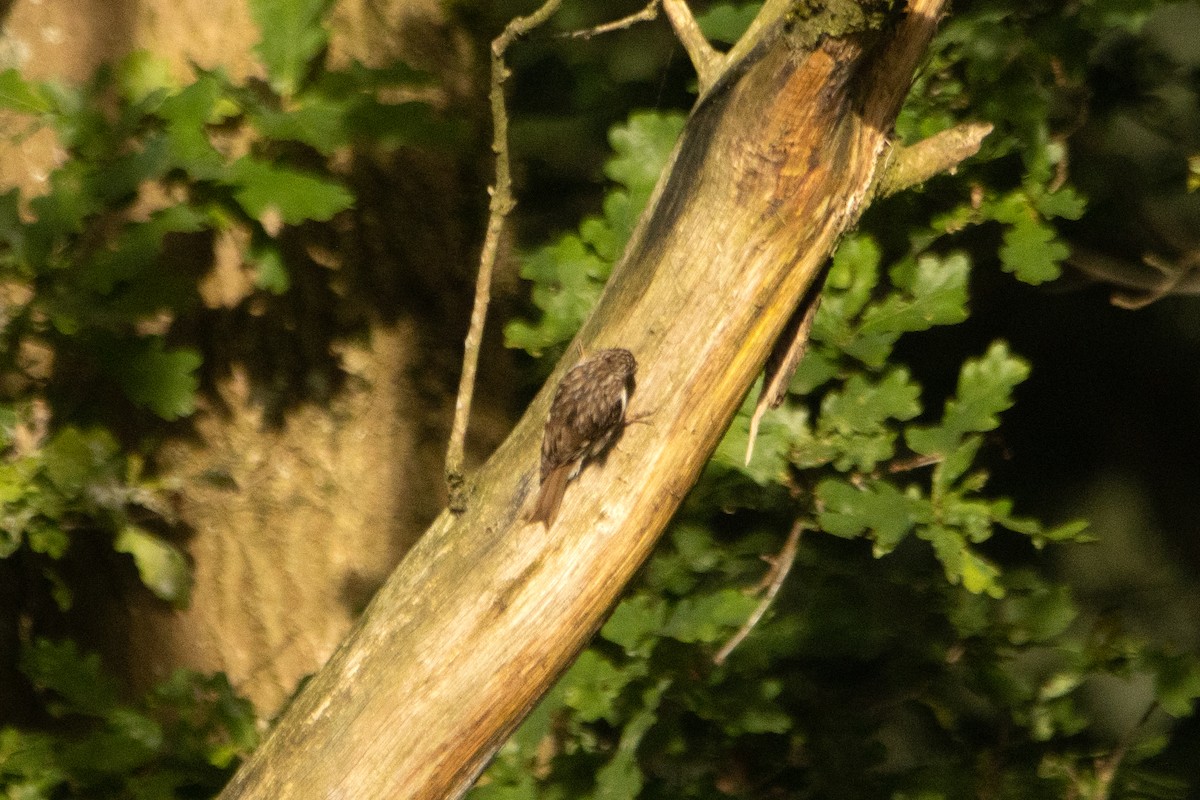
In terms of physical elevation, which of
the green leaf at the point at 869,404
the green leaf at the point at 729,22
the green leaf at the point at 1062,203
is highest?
the green leaf at the point at 729,22

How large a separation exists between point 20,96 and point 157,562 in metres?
0.98

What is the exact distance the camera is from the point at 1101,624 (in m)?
2.72

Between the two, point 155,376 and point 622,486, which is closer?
point 622,486

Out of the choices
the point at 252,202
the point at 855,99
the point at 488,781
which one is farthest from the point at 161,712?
the point at 855,99

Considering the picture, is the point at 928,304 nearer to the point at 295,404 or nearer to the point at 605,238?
the point at 605,238

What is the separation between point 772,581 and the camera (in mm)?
2475

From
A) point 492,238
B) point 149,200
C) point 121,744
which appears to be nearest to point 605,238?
point 492,238

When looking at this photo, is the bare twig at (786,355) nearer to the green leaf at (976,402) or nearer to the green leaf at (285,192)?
the green leaf at (976,402)

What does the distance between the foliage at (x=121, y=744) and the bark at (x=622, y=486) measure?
0.74 m

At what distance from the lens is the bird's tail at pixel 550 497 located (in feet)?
4.85

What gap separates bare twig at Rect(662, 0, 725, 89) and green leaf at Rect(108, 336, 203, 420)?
1.08 meters

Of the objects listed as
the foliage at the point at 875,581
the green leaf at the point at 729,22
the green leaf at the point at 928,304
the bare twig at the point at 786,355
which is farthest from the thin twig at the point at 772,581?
the green leaf at the point at 729,22

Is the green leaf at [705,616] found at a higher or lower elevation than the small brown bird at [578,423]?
lower

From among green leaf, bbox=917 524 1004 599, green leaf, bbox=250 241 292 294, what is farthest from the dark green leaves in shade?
green leaf, bbox=917 524 1004 599
